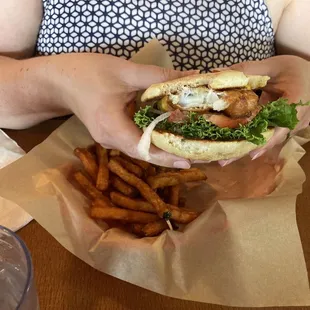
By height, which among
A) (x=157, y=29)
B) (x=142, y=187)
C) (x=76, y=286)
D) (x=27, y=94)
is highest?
(x=157, y=29)

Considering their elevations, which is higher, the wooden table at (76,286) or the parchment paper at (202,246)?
the parchment paper at (202,246)

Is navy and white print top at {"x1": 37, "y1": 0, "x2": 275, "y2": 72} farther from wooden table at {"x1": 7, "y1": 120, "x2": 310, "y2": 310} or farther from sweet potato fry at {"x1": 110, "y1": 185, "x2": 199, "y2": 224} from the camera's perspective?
wooden table at {"x1": 7, "y1": 120, "x2": 310, "y2": 310}

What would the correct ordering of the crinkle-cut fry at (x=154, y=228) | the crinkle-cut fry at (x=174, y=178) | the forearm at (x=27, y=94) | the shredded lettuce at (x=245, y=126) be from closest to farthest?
1. the shredded lettuce at (x=245, y=126)
2. the crinkle-cut fry at (x=154, y=228)
3. the crinkle-cut fry at (x=174, y=178)
4. the forearm at (x=27, y=94)

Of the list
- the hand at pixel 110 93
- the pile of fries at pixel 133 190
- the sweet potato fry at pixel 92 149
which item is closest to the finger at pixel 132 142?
the hand at pixel 110 93

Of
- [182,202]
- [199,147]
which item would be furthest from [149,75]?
[182,202]

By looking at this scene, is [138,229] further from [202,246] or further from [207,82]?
[207,82]

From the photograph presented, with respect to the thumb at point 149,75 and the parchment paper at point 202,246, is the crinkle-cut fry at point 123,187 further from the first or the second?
the thumb at point 149,75

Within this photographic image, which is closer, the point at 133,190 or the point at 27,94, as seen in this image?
the point at 133,190

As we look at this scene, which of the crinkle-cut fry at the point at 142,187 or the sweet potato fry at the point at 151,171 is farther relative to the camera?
the sweet potato fry at the point at 151,171
